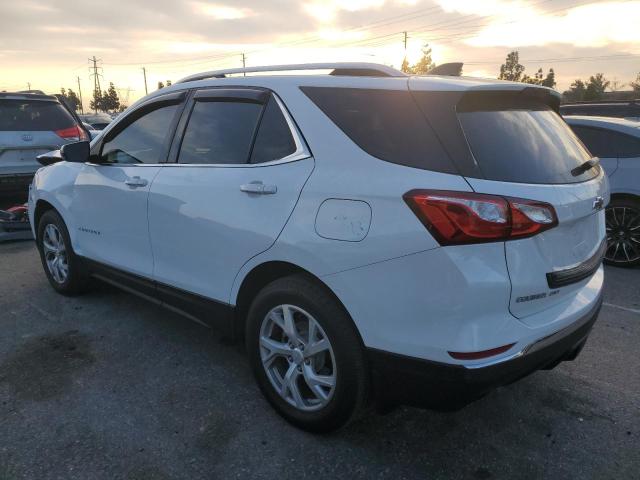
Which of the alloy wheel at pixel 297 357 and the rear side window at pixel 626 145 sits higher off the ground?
the rear side window at pixel 626 145

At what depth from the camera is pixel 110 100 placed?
3435 inches

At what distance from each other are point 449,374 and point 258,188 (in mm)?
1263

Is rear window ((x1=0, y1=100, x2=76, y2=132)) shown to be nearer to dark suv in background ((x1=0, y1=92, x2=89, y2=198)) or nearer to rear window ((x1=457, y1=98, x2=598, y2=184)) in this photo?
dark suv in background ((x1=0, y1=92, x2=89, y2=198))

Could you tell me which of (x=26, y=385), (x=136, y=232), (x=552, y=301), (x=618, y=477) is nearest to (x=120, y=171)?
(x=136, y=232)

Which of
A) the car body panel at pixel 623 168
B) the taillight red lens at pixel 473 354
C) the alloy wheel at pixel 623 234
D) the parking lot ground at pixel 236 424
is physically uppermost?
the car body panel at pixel 623 168

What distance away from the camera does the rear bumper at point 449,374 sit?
2.04 meters

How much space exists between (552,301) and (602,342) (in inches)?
73.1

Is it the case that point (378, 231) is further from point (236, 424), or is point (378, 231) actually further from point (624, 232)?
point (624, 232)

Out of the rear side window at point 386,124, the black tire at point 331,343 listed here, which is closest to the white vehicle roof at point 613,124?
the rear side window at point 386,124

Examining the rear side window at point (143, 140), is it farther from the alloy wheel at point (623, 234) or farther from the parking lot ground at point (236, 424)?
the alloy wheel at point (623, 234)

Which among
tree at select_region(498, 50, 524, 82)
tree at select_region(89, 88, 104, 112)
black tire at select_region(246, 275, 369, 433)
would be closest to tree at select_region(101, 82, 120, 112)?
tree at select_region(89, 88, 104, 112)

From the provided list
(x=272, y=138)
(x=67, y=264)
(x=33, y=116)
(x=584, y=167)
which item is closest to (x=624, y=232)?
(x=584, y=167)

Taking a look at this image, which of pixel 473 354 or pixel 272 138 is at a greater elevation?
pixel 272 138

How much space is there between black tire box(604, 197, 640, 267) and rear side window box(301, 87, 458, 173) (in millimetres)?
4495
